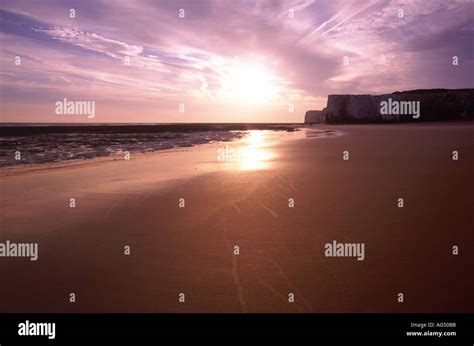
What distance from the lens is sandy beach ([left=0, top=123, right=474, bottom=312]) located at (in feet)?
13.9

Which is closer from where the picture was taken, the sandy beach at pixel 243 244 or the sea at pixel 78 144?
the sandy beach at pixel 243 244

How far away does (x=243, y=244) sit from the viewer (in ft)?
18.5

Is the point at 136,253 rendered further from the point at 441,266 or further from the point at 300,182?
the point at 300,182

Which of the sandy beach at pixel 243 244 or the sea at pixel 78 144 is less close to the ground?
the sea at pixel 78 144

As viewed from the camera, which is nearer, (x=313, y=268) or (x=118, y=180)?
(x=313, y=268)

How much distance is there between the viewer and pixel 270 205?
7.73 metres

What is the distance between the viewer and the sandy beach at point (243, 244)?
4.23 meters

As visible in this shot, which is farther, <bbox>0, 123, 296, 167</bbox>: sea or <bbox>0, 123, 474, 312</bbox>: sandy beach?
<bbox>0, 123, 296, 167</bbox>: sea

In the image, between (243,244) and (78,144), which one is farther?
(78,144)

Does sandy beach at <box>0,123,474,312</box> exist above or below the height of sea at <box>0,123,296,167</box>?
below

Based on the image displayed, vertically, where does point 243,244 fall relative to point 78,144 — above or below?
below
